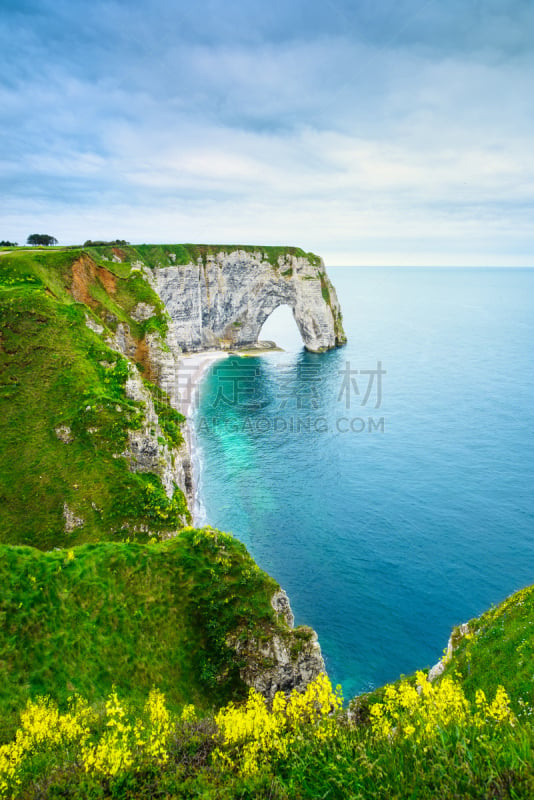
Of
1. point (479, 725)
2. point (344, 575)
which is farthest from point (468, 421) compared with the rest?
point (479, 725)

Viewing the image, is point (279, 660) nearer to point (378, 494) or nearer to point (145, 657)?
point (145, 657)

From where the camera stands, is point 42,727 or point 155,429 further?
point 155,429

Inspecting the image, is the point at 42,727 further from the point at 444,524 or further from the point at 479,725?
the point at 444,524

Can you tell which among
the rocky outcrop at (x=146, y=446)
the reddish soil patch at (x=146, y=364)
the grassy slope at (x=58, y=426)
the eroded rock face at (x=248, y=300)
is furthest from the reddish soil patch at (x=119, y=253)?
the rocky outcrop at (x=146, y=446)

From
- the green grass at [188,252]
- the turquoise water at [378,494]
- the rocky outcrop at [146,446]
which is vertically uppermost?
the green grass at [188,252]

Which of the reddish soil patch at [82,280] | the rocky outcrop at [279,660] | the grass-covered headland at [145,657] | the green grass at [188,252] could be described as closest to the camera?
the grass-covered headland at [145,657]

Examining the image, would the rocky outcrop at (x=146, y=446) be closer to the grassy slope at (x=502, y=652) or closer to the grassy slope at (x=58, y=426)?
the grassy slope at (x=58, y=426)
